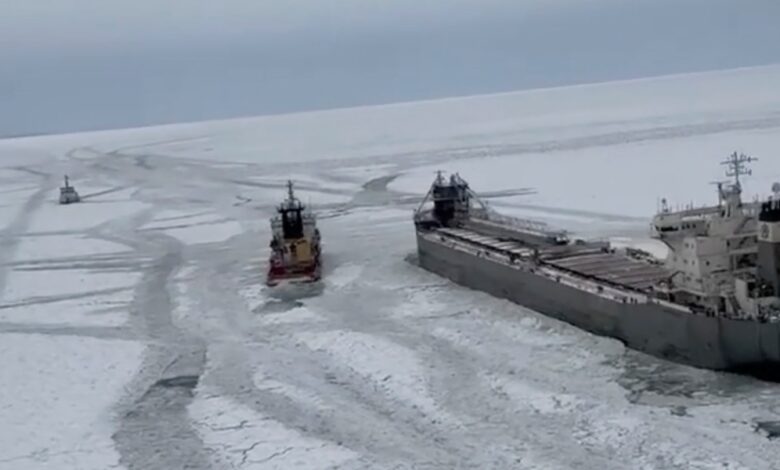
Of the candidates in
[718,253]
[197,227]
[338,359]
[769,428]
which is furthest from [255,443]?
[197,227]

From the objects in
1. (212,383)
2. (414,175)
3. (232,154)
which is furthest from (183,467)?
(232,154)

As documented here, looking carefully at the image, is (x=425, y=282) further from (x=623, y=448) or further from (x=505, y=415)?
(x=623, y=448)

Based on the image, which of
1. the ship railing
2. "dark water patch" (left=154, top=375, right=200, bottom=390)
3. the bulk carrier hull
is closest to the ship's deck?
the bulk carrier hull

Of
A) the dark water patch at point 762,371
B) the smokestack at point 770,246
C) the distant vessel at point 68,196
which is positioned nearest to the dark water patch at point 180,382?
the dark water patch at point 762,371

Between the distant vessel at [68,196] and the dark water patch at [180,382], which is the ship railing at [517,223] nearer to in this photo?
the dark water patch at [180,382]

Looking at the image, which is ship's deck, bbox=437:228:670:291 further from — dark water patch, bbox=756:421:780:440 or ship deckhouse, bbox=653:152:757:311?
dark water patch, bbox=756:421:780:440

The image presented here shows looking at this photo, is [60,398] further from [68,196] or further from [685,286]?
[68,196]
